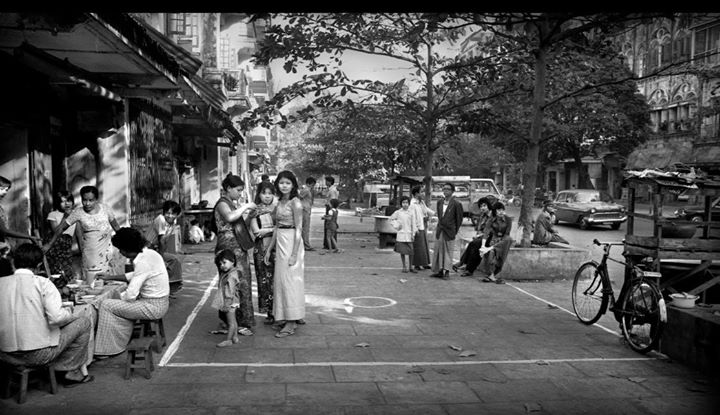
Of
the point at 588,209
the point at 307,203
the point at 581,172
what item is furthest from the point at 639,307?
the point at 581,172

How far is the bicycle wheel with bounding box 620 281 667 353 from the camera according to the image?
5.97m

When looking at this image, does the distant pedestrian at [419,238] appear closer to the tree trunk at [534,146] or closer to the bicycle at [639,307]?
the tree trunk at [534,146]

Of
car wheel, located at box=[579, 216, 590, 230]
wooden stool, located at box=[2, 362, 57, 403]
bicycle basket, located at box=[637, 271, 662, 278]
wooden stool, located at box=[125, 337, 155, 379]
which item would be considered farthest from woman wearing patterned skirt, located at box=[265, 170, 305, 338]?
car wheel, located at box=[579, 216, 590, 230]

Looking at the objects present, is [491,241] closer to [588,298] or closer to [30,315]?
[588,298]

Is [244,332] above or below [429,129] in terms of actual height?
below

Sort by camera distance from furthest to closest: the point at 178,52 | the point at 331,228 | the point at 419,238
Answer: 1. the point at 178,52
2. the point at 331,228
3. the point at 419,238

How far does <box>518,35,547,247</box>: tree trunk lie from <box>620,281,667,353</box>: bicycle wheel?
4882 millimetres

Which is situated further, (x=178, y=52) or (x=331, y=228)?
(x=178, y=52)

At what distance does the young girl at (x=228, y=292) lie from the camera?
21.0 feet

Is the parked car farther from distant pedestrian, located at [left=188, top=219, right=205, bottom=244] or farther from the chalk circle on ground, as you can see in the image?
the chalk circle on ground

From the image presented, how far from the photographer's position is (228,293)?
6.41 meters

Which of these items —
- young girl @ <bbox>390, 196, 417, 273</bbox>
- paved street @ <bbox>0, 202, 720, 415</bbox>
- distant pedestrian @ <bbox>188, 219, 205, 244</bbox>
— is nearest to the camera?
paved street @ <bbox>0, 202, 720, 415</bbox>

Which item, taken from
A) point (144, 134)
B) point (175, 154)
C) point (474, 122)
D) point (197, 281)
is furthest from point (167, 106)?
point (474, 122)

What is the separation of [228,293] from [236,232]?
72 cm
